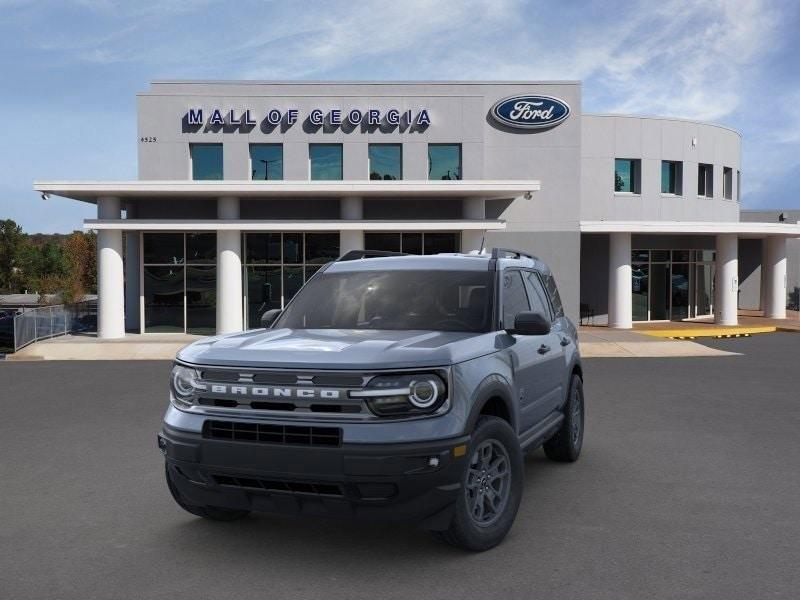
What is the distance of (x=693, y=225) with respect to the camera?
27.3 m

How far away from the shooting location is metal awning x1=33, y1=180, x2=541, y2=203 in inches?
917

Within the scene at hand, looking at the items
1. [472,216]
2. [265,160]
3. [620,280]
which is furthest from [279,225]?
[620,280]

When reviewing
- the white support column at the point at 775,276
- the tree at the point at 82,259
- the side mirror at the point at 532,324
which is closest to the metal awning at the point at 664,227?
the white support column at the point at 775,276

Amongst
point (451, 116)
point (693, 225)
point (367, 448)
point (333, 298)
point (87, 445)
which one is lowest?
point (87, 445)

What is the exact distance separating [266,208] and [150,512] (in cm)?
2071

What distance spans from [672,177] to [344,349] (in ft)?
95.3

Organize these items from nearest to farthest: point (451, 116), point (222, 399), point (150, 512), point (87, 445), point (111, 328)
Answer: point (222, 399) → point (150, 512) → point (87, 445) → point (111, 328) → point (451, 116)

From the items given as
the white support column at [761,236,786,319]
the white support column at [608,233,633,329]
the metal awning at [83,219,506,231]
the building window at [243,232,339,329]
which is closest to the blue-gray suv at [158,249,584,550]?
the metal awning at [83,219,506,231]

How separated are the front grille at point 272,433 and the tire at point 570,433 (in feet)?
11.2

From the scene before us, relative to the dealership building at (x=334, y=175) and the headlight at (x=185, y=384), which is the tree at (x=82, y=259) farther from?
the headlight at (x=185, y=384)

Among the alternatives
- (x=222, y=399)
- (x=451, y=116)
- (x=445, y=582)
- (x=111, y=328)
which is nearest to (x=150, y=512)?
(x=222, y=399)

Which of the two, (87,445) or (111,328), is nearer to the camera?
(87,445)

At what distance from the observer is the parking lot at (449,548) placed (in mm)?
4480

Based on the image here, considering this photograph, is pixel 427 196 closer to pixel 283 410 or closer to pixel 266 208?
pixel 266 208
